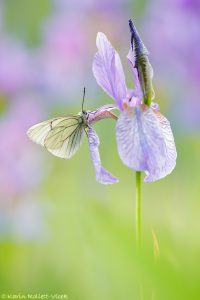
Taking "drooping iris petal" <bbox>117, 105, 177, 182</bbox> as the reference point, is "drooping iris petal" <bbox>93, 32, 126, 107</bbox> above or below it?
above

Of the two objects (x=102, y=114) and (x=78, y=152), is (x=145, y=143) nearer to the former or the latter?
(x=102, y=114)

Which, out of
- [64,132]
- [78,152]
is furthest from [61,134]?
[78,152]

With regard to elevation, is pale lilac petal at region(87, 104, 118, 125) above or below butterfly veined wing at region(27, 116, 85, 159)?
above

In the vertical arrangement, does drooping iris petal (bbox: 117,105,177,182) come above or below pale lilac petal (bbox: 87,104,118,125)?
below
